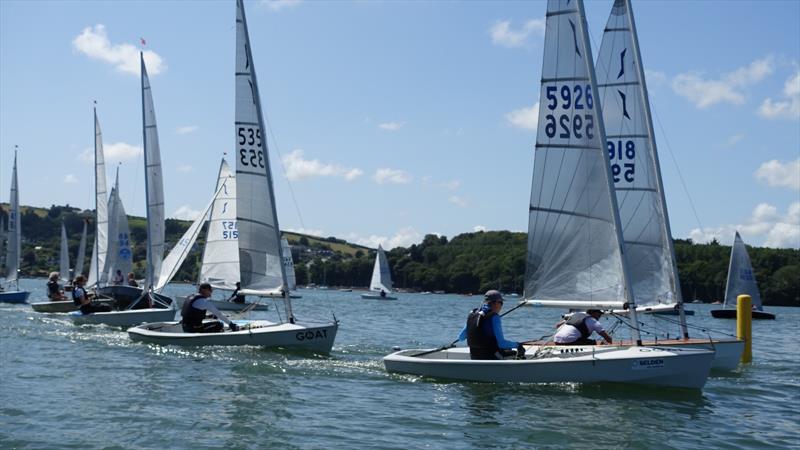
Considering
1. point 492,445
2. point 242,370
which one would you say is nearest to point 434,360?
point 242,370

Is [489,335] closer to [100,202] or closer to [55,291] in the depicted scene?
[55,291]

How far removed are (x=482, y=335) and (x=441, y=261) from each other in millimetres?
120956

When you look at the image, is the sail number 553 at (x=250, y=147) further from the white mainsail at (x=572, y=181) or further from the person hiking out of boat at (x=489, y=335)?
the person hiking out of boat at (x=489, y=335)

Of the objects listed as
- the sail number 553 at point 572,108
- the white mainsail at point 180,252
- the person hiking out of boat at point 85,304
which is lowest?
the person hiking out of boat at point 85,304

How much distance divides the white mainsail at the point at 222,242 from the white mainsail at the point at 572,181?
8868 millimetres

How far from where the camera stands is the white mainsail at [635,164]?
17.1 meters

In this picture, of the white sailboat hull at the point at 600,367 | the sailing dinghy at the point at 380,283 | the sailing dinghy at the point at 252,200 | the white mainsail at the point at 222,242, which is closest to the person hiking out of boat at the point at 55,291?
the white mainsail at the point at 222,242

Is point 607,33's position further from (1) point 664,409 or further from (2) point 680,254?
(2) point 680,254

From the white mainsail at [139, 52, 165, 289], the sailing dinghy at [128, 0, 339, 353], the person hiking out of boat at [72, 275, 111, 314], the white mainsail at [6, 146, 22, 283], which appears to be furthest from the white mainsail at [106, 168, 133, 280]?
the sailing dinghy at [128, 0, 339, 353]

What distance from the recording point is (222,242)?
26.4m

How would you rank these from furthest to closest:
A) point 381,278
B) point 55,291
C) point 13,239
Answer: point 381,278 → point 13,239 → point 55,291

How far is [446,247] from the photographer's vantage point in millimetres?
141250

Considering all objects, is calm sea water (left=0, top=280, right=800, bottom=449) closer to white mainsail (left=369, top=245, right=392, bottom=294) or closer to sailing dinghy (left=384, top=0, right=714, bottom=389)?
sailing dinghy (left=384, top=0, right=714, bottom=389)

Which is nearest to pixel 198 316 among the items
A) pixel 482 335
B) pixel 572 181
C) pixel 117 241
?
pixel 482 335
